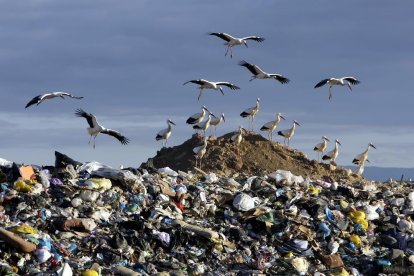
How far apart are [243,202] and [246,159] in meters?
7.63

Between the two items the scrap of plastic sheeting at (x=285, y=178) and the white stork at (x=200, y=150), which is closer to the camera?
the scrap of plastic sheeting at (x=285, y=178)

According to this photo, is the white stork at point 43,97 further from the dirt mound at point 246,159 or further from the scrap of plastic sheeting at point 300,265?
the scrap of plastic sheeting at point 300,265

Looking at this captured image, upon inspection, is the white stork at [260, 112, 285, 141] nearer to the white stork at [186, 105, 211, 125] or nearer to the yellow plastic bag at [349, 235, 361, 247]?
the white stork at [186, 105, 211, 125]

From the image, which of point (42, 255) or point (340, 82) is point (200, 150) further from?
point (42, 255)

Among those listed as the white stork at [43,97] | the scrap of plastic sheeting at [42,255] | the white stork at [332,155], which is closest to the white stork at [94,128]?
the white stork at [43,97]

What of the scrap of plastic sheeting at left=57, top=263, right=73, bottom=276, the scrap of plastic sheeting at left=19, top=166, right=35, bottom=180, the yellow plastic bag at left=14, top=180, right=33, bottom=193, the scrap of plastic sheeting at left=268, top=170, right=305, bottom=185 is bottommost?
the scrap of plastic sheeting at left=57, top=263, right=73, bottom=276

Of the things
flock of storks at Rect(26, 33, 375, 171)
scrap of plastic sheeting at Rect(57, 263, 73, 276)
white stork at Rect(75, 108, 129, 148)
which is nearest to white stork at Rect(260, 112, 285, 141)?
flock of storks at Rect(26, 33, 375, 171)

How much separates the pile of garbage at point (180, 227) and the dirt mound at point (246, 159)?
222 inches

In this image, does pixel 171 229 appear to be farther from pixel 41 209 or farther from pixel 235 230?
pixel 41 209

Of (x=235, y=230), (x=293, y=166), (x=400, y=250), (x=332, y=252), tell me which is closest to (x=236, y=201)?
(x=235, y=230)

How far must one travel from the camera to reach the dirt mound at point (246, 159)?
19281 mm

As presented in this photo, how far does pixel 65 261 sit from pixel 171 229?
1694 millimetres

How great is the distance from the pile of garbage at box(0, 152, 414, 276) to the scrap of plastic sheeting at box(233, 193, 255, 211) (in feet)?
0.05

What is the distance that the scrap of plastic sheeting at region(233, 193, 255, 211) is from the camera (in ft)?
39.2
